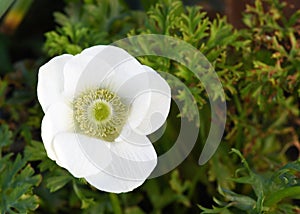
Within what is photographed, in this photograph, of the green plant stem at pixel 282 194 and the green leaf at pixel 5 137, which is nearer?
the green plant stem at pixel 282 194

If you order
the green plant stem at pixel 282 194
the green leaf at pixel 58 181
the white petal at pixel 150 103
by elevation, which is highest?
the white petal at pixel 150 103

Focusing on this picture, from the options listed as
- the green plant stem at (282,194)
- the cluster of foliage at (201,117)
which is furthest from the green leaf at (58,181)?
the green plant stem at (282,194)

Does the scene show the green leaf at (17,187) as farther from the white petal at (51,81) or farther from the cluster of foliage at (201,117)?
the white petal at (51,81)

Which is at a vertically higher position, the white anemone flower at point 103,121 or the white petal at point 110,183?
the white anemone flower at point 103,121

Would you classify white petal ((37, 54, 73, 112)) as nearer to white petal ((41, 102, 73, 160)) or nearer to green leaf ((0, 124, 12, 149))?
white petal ((41, 102, 73, 160))

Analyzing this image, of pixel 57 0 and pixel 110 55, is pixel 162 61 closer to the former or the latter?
pixel 110 55

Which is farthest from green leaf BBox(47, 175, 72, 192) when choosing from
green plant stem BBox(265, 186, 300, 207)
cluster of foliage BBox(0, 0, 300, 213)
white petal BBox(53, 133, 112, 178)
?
green plant stem BBox(265, 186, 300, 207)

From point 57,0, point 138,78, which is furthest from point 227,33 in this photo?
point 57,0

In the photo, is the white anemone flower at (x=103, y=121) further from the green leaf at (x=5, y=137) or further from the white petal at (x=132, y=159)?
the green leaf at (x=5, y=137)
